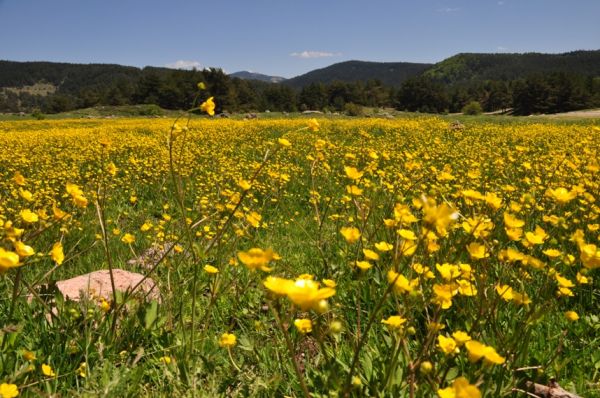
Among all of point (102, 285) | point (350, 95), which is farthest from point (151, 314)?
point (350, 95)

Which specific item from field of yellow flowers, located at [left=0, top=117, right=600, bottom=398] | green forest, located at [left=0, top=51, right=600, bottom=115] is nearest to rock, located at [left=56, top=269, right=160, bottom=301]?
field of yellow flowers, located at [left=0, top=117, right=600, bottom=398]

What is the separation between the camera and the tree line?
6962 centimetres

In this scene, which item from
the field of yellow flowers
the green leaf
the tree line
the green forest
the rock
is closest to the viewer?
the field of yellow flowers

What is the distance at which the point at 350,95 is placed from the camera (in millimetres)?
92250

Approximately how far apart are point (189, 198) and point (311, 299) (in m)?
5.82

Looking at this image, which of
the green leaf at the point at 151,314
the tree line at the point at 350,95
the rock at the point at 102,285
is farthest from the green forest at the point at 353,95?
the green leaf at the point at 151,314

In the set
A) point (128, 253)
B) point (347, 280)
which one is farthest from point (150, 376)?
Answer: point (128, 253)

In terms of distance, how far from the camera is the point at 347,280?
10.0 feet

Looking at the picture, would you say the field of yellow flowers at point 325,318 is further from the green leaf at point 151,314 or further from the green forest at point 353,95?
the green forest at point 353,95

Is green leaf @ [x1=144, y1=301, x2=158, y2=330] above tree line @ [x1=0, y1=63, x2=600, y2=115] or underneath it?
underneath

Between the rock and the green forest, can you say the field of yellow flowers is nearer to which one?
the rock

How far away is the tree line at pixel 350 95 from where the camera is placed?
69625 mm

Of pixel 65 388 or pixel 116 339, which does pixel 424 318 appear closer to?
pixel 116 339

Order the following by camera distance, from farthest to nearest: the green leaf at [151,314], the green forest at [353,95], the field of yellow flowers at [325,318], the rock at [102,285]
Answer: the green forest at [353,95] → the rock at [102,285] → the green leaf at [151,314] → the field of yellow flowers at [325,318]
